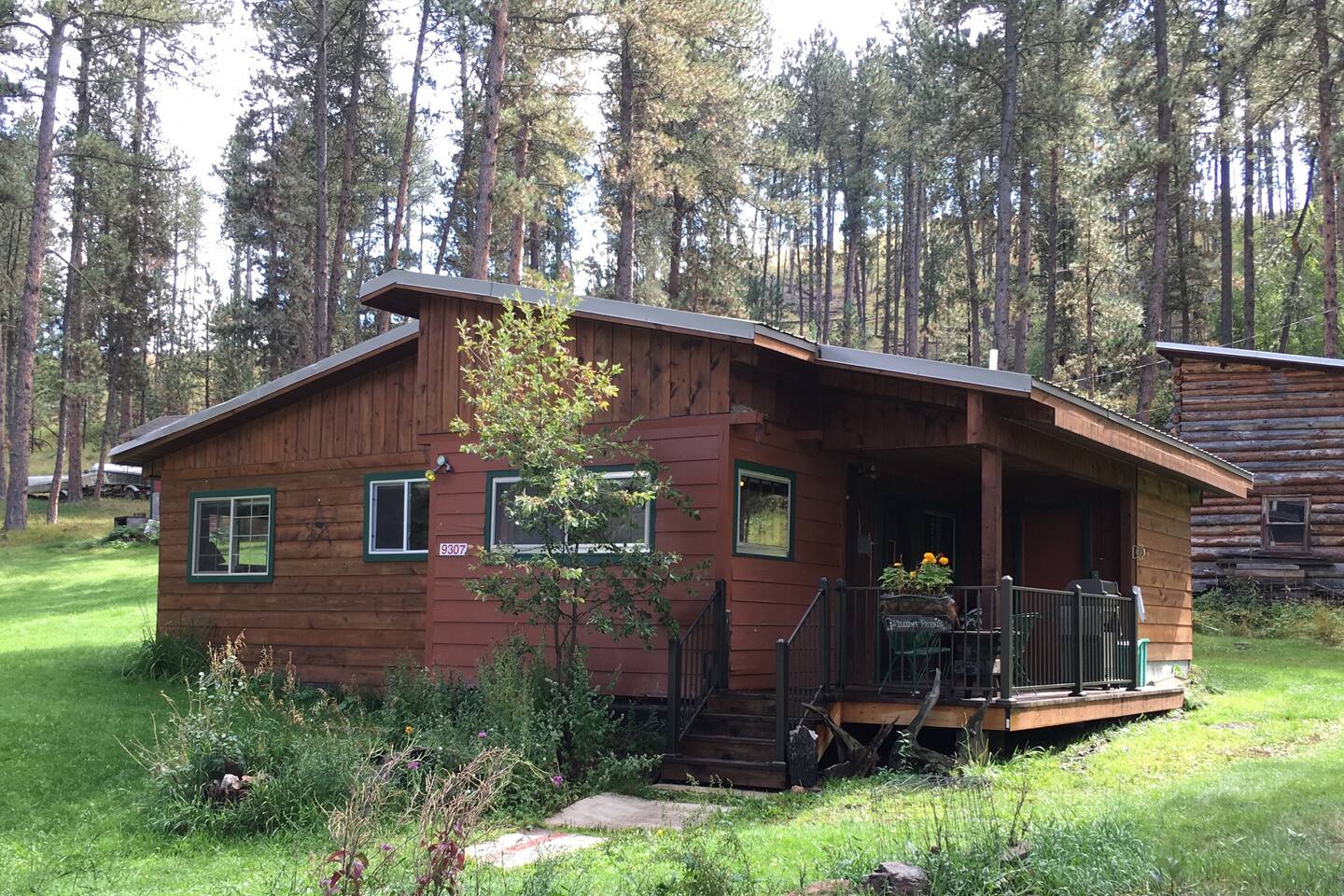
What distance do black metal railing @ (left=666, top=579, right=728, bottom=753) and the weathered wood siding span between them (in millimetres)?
13972

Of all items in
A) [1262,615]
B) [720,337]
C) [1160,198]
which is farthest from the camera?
[1160,198]

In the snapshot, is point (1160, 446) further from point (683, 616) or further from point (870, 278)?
point (870, 278)

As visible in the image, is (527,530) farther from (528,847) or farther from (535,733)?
(528,847)

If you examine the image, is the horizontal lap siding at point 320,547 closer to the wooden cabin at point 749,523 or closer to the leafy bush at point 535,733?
the wooden cabin at point 749,523

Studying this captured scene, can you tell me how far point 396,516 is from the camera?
13.6 meters

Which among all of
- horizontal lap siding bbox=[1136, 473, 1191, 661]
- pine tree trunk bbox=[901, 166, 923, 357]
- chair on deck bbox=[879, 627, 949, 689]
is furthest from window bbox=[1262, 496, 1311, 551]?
pine tree trunk bbox=[901, 166, 923, 357]

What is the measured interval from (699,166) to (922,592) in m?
20.7

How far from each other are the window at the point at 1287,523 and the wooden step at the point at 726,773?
49.6ft

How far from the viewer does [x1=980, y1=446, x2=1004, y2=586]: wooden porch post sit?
31.9 feet

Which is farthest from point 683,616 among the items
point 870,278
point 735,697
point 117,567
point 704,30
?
point 870,278

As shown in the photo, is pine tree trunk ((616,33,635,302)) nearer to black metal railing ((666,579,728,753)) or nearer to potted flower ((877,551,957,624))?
black metal railing ((666,579,728,753))

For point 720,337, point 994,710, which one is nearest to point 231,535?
point 720,337

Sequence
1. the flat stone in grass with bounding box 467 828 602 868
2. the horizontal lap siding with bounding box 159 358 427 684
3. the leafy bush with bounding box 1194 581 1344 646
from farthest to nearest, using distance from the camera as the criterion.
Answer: the leafy bush with bounding box 1194 581 1344 646 → the horizontal lap siding with bounding box 159 358 427 684 → the flat stone in grass with bounding box 467 828 602 868

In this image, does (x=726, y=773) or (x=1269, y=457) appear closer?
(x=726, y=773)
